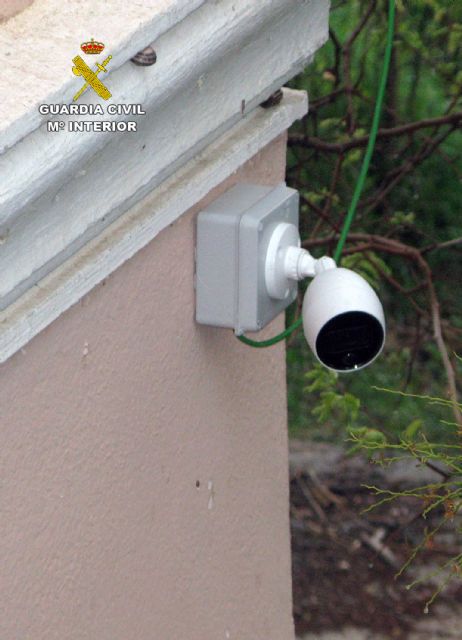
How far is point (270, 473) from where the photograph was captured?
2637 mm

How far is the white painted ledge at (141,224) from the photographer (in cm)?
168

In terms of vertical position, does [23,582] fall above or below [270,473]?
above

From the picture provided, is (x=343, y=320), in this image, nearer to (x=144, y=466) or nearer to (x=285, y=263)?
(x=285, y=263)

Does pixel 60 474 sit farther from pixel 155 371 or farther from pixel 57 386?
pixel 155 371

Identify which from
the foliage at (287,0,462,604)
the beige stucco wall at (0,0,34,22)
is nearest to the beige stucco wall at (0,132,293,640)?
the beige stucco wall at (0,0,34,22)

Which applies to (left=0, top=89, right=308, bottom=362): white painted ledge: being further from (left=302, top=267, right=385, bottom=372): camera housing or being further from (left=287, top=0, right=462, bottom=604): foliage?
(left=287, top=0, right=462, bottom=604): foliage

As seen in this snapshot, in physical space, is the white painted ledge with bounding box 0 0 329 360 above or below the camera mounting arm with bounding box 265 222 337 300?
above

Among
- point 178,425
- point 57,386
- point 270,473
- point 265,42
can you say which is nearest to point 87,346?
point 57,386

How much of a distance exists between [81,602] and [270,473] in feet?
2.41

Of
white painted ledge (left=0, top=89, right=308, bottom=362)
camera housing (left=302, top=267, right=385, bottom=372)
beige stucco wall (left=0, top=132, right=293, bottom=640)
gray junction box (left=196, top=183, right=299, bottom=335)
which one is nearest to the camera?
white painted ledge (left=0, top=89, right=308, bottom=362)

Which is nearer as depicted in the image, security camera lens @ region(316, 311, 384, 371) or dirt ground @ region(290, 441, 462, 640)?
security camera lens @ region(316, 311, 384, 371)

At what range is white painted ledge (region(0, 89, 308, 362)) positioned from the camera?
1.68 m

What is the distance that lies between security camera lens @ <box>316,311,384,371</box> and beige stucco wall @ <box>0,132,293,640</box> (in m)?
0.28

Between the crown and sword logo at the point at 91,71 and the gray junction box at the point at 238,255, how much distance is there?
1.54 ft
